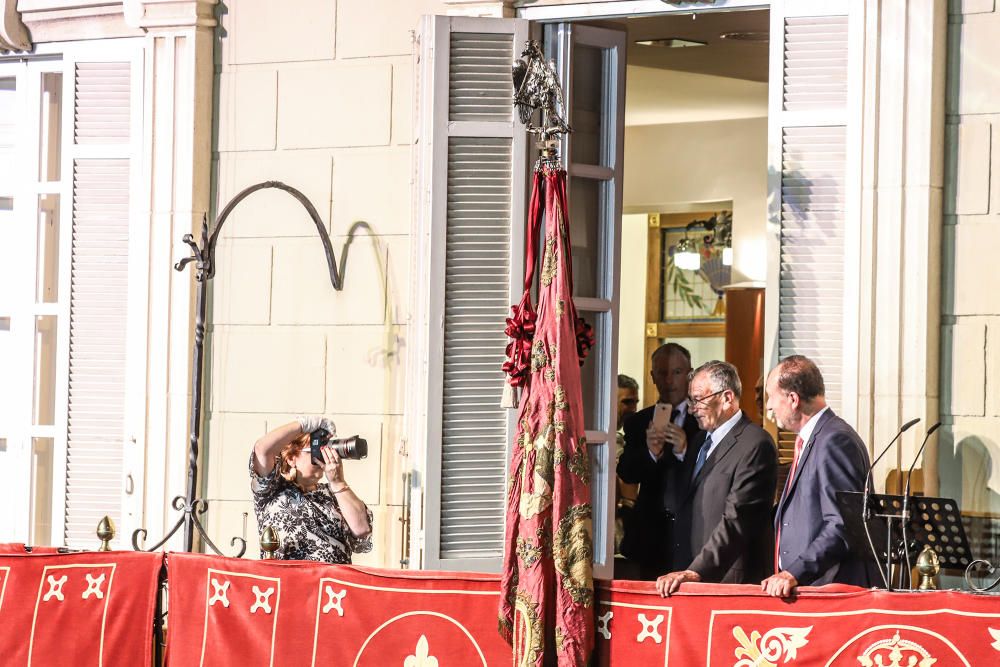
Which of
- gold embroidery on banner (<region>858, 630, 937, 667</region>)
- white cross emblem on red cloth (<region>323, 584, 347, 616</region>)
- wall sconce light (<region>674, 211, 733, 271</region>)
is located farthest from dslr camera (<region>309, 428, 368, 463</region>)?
wall sconce light (<region>674, 211, 733, 271</region>)

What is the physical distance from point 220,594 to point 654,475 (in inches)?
75.5

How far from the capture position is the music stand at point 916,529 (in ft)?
14.4

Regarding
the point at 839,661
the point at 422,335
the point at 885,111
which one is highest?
the point at 885,111

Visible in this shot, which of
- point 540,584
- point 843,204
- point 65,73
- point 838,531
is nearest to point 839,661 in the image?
point 838,531

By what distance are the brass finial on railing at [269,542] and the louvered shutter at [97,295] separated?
1587mm

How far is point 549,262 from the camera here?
473 cm

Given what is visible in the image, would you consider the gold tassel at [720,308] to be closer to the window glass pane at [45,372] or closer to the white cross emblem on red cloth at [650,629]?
the window glass pane at [45,372]

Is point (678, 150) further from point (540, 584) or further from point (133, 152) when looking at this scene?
point (540, 584)

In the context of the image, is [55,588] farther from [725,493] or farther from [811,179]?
[811,179]

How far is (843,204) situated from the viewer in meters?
5.53

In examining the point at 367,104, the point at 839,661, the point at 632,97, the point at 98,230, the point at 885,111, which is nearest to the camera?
the point at 839,661

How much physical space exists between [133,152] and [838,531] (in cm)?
371

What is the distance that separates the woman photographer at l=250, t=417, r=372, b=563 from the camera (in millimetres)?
5500

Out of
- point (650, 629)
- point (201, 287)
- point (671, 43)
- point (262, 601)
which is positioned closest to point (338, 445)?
point (262, 601)
